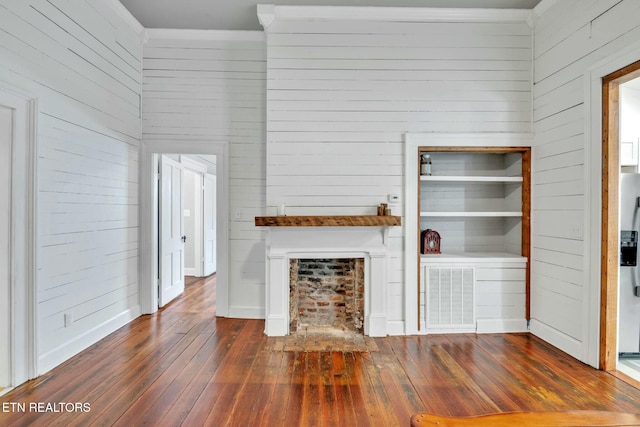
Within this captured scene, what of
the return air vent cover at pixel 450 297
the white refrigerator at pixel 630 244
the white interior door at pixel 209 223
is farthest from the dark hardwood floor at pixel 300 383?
the white interior door at pixel 209 223

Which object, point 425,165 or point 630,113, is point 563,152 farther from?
point 425,165

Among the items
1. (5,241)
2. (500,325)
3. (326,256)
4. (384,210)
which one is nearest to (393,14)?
(384,210)

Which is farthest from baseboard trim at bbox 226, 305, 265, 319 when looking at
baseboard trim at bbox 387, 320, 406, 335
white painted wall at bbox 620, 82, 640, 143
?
white painted wall at bbox 620, 82, 640, 143

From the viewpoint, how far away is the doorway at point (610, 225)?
9.11 ft

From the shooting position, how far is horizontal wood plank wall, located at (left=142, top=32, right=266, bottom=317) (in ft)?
13.6

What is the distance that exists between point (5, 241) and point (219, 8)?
9.53 feet

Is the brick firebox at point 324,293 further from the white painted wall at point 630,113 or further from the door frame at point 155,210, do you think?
the white painted wall at point 630,113

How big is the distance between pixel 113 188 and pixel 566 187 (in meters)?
4.55

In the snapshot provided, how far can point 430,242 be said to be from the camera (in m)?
3.91

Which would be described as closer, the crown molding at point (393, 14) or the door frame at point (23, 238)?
the door frame at point (23, 238)

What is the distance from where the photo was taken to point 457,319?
365cm

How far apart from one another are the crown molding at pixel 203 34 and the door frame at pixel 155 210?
122cm

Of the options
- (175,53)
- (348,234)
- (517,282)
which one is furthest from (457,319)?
(175,53)

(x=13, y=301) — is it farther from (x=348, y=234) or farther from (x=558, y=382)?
(x=558, y=382)
